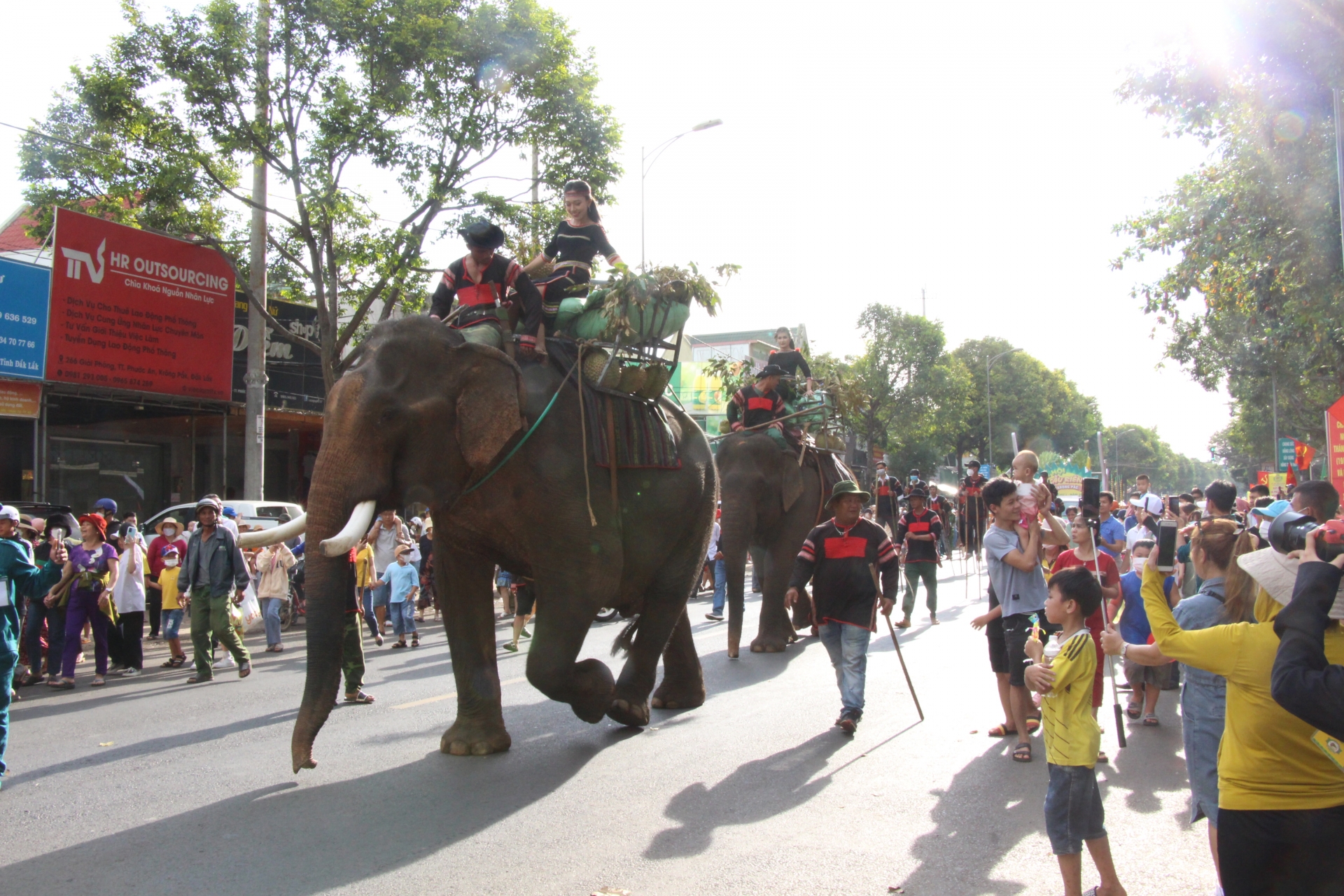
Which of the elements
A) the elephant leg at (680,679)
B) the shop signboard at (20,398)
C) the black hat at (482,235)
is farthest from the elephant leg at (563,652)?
the shop signboard at (20,398)

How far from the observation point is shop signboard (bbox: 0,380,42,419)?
16.9 meters

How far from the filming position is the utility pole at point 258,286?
16.5 m

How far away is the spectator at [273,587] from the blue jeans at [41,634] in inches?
94.2

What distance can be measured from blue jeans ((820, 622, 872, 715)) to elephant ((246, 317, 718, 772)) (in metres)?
1.29

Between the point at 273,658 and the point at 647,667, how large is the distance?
704 cm

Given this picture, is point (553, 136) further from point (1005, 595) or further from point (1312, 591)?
point (1312, 591)

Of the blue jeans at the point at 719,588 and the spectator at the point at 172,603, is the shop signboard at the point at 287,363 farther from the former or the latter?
the spectator at the point at 172,603

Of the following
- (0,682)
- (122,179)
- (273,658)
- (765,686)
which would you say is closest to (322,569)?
(0,682)

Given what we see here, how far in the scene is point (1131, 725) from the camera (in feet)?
25.7

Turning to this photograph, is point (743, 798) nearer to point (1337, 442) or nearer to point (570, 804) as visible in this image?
point (570, 804)

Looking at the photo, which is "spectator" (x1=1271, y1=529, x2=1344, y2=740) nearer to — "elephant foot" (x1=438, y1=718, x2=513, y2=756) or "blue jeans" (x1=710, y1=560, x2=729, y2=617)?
"elephant foot" (x1=438, y1=718, x2=513, y2=756)

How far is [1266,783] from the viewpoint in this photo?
300cm

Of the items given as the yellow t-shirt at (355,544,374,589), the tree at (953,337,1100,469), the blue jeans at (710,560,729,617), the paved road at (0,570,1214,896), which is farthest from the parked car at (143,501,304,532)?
the tree at (953,337,1100,469)

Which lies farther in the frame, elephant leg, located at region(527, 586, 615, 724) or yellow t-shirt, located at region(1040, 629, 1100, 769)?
elephant leg, located at region(527, 586, 615, 724)
